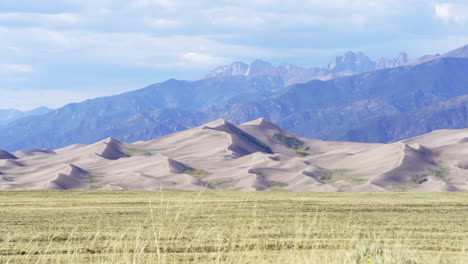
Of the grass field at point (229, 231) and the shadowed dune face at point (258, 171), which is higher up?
the grass field at point (229, 231)

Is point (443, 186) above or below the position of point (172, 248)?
below

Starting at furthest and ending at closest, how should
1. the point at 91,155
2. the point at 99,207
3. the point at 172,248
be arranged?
the point at 91,155
the point at 99,207
the point at 172,248

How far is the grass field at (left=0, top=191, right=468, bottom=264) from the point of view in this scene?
17.1 m

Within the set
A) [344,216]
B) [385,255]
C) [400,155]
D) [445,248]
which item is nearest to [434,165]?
[400,155]

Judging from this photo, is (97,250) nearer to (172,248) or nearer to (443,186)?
(172,248)

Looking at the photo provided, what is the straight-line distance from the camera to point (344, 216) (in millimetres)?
38031

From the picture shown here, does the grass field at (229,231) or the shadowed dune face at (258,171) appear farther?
the shadowed dune face at (258,171)

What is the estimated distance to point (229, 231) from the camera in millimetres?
26984

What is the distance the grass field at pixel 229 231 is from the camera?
1708 centimetres

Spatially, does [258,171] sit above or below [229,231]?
below

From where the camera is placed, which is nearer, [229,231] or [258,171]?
[229,231]

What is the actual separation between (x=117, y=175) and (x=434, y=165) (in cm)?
8475

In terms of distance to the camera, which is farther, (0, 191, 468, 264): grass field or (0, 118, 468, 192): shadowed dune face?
(0, 118, 468, 192): shadowed dune face

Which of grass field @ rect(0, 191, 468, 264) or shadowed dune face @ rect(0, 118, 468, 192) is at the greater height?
grass field @ rect(0, 191, 468, 264)
